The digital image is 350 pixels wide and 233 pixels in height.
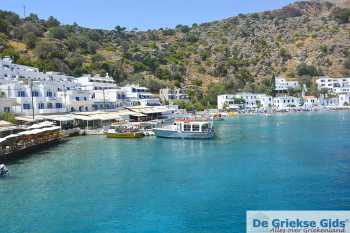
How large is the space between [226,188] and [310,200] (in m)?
6.07

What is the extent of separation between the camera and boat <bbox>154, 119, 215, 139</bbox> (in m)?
67.0

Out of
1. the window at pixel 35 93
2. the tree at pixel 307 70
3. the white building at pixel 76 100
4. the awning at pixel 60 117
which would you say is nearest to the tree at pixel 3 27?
the white building at pixel 76 100

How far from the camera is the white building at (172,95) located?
12912 cm

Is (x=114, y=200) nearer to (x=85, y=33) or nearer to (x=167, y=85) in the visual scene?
(x=167, y=85)

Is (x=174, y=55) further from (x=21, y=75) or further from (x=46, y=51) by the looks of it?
(x=21, y=75)

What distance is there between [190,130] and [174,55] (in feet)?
334

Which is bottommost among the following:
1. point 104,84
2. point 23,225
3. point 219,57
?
point 23,225

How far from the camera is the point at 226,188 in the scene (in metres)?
32.7

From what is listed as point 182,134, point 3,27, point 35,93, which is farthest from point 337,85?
point 35,93

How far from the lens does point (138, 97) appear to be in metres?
108

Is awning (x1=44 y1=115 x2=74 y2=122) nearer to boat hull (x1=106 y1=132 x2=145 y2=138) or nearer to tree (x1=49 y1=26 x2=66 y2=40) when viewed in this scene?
boat hull (x1=106 y1=132 x2=145 y2=138)

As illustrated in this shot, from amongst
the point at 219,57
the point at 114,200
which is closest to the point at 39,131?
the point at 114,200

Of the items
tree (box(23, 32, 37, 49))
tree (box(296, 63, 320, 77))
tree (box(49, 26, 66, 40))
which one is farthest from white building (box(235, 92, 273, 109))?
tree (box(23, 32, 37, 49))

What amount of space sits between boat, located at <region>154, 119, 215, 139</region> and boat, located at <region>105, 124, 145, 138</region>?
12.5 ft
